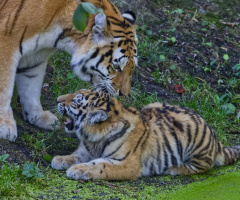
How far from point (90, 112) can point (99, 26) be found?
0.78 meters

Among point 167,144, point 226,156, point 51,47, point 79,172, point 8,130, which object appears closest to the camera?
point 79,172

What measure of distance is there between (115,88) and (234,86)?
2.60 meters

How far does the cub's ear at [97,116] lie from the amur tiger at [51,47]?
58cm

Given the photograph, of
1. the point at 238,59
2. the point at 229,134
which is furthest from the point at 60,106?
the point at 238,59

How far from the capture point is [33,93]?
15.7 feet

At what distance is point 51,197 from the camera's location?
316cm

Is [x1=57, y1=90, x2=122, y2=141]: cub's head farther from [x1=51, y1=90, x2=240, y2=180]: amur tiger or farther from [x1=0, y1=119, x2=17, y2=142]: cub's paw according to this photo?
[x1=0, y1=119, x2=17, y2=142]: cub's paw

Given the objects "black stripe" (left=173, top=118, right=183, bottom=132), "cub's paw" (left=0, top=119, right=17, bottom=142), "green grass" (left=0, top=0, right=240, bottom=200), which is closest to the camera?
"green grass" (left=0, top=0, right=240, bottom=200)

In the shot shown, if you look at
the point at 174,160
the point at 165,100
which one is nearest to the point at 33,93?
the point at 174,160

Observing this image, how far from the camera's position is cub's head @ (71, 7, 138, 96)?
4.27 metres

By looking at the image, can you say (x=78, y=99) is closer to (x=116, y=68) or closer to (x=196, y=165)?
(x=116, y=68)

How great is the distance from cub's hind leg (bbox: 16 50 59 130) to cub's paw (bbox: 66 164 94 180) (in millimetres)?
1152

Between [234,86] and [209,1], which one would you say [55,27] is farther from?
[209,1]

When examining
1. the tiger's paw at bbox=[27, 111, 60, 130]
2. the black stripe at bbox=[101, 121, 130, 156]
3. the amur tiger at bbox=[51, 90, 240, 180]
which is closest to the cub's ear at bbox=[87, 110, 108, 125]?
the amur tiger at bbox=[51, 90, 240, 180]
